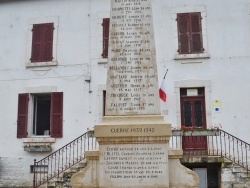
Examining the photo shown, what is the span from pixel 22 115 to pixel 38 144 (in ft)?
4.16

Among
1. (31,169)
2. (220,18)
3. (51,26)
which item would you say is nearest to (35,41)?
(51,26)

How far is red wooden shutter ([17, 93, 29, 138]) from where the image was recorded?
13609 mm

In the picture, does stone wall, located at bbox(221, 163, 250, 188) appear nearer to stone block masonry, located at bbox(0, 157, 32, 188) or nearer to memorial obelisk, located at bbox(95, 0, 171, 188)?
memorial obelisk, located at bbox(95, 0, 171, 188)

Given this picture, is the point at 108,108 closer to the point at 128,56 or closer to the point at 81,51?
the point at 128,56

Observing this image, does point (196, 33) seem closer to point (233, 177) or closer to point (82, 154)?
point (233, 177)

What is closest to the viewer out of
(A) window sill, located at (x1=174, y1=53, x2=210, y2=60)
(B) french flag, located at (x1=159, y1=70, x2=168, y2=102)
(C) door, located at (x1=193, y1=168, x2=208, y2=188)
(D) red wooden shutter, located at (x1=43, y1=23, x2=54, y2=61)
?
(C) door, located at (x1=193, y1=168, x2=208, y2=188)

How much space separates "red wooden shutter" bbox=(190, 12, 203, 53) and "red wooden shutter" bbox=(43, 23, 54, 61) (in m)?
5.17

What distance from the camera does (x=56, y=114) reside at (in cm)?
1359

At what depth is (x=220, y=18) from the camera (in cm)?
1354

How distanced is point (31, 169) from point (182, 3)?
800 centimetres

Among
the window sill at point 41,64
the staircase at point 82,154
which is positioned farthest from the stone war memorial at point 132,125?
the window sill at point 41,64

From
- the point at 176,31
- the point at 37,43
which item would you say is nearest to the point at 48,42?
the point at 37,43

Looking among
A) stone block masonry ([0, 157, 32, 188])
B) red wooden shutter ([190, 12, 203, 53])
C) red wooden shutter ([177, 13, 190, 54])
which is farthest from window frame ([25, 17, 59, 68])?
red wooden shutter ([190, 12, 203, 53])

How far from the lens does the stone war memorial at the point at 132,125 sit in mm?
5965
